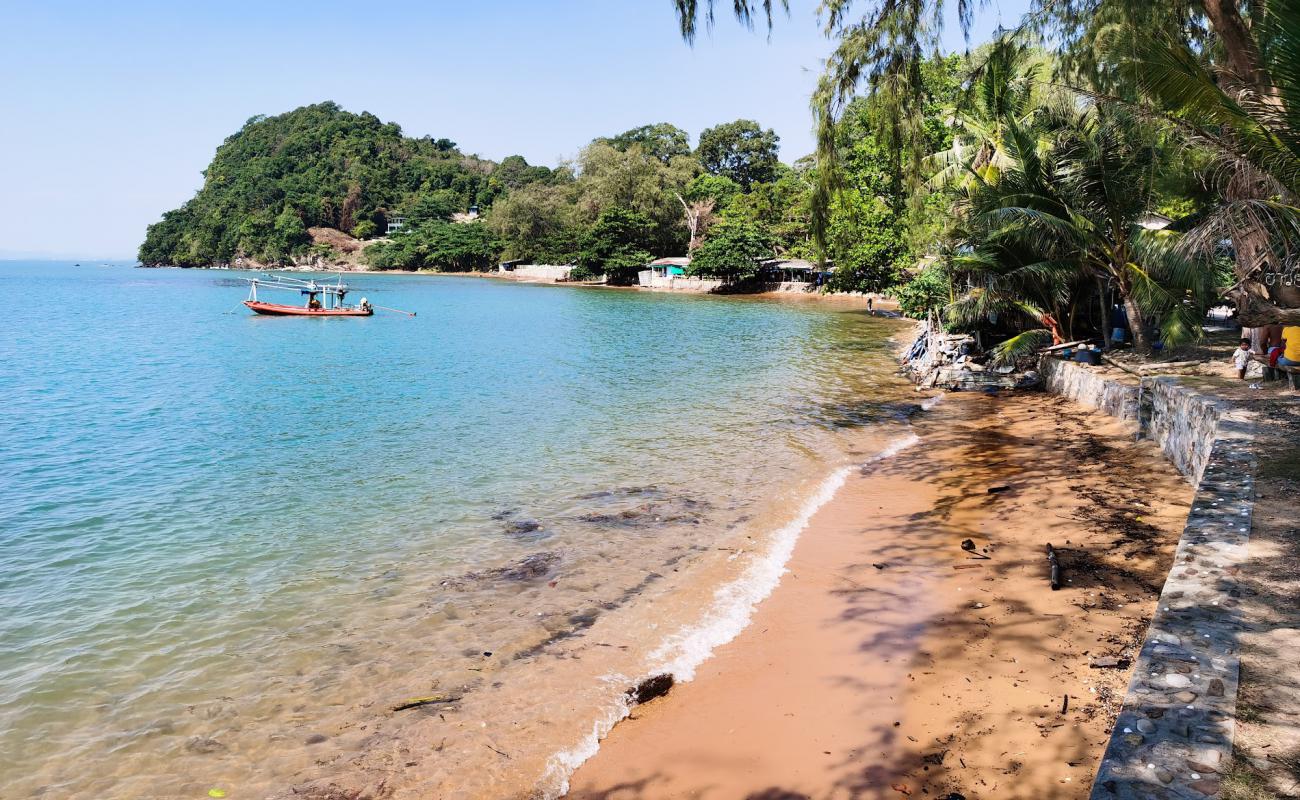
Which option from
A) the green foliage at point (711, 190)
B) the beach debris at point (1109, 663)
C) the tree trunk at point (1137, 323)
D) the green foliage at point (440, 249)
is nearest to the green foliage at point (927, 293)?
the tree trunk at point (1137, 323)

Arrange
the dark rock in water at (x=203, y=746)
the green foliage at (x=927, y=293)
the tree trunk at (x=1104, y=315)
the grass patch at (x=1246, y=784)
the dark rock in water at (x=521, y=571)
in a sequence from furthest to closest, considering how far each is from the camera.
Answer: the green foliage at (x=927, y=293), the tree trunk at (x=1104, y=315), the dark rock in water at (x=521, y=571), the dark rock in water at (x=203, y=746), the grass patch at (x=1246, y=784)

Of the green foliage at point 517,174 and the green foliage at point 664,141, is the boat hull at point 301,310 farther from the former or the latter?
the green foliage at point 517,174

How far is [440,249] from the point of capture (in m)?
104

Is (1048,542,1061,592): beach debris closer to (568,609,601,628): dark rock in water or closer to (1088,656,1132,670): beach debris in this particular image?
(1088,656,1132,670): beach debris

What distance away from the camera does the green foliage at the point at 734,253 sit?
188 ft

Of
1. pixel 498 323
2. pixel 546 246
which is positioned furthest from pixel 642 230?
pixel 498 323

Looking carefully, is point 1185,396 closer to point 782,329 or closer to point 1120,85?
point 1120,85

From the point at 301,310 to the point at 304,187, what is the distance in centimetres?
10507

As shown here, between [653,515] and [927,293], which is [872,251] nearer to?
[927,293]

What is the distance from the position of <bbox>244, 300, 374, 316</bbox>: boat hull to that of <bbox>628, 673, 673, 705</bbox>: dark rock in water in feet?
131

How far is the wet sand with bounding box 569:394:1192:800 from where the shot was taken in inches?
187

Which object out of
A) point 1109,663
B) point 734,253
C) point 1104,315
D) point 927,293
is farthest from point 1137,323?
point 734,253

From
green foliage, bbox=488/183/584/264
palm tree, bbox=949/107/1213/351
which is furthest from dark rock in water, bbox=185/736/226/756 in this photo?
green foliage, bbox=488/183/584/264

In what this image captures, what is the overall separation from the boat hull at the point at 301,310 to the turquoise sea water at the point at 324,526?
16148 millimetres
